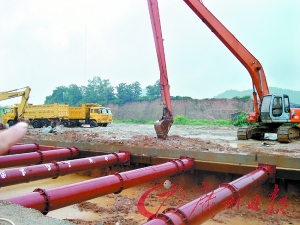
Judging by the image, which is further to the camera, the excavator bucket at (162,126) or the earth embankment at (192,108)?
the earth embankment at (192,108)

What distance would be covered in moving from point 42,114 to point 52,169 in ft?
72.5

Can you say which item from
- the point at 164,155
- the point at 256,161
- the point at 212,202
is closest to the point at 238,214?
the point at 256,161

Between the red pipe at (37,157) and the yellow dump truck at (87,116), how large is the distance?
60.4 ft

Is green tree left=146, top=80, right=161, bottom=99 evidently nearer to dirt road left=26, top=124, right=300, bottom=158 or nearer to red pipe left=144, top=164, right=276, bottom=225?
dirt road left=26, top=124, right=300, bottom=158

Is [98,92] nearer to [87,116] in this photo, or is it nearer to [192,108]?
[192,108]

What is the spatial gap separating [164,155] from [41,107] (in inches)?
862

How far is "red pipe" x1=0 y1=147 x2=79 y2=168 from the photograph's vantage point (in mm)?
5288

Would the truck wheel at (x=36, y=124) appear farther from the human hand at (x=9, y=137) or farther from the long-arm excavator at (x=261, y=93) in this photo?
the human hand at (x=9, y=137)

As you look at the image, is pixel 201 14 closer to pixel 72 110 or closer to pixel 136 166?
pixel 136 166

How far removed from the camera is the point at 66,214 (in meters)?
4.25

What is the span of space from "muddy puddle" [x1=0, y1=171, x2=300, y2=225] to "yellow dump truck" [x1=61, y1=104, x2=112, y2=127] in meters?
19.2

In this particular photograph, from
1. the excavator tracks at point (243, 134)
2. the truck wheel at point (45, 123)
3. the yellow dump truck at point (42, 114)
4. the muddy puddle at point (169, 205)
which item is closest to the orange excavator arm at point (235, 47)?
the excavator tracks at point (243, 134)

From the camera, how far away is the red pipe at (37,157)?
17.3 ft

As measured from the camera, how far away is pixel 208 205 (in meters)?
2.95
